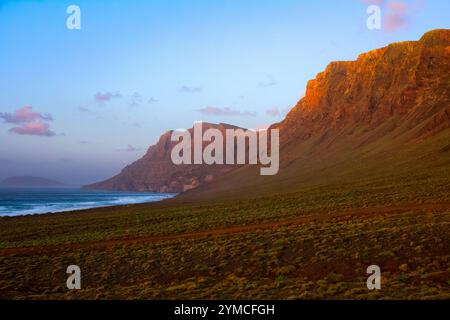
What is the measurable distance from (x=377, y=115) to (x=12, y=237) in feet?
367

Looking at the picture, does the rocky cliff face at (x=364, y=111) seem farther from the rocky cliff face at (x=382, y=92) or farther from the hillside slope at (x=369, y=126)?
the hillside slope at (x=369, y=126)

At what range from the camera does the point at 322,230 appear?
80.4ft

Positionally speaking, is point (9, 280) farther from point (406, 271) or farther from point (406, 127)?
point (406, 127)

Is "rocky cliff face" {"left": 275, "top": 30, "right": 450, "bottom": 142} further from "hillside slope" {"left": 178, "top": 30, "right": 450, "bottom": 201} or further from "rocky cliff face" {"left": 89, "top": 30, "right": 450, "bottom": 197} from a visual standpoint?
"hillside slope" {"left": 178, "top": 30, "right": 450, "bottom": 201}

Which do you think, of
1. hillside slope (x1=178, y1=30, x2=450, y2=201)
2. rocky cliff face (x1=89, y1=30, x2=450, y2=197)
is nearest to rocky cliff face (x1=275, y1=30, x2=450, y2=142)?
rocky cliff face (x1=89, y1=30, x2=450, y2=197)

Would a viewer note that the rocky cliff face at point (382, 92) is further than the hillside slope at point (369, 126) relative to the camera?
Yes

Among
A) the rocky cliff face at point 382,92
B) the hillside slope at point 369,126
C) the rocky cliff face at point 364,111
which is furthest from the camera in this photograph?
the rocky cliff face at point 382,92

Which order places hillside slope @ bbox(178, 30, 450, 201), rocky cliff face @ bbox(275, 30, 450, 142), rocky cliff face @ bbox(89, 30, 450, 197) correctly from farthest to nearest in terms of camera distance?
rocky cliff face @ bbox(275, 30, 450, 142) → rocky cliff face @ bbox(89, 30, 450, 197) → hillside slope @ bbox(178, 30, 450, 201)

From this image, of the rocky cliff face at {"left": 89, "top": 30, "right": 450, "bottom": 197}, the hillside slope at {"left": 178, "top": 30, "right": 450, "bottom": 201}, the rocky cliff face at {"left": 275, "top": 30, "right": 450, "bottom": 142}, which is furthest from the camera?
the rocky cliff face at {"left": 275, "top": 30, "right": 450, "bottom": 142}

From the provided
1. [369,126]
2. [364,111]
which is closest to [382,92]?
[364,111]

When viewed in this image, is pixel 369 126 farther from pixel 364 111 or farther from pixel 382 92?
pixel 382 92

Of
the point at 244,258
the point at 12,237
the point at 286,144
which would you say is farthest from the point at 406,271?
the point at 286,144

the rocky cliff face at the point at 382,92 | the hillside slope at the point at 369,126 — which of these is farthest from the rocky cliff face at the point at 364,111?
the hillside slope at the point at 369,126

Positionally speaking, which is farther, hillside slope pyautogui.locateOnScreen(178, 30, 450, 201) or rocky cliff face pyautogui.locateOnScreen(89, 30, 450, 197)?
rocky cliff face pyautogui.locateOnScreen(89, 30, 450, 197)
